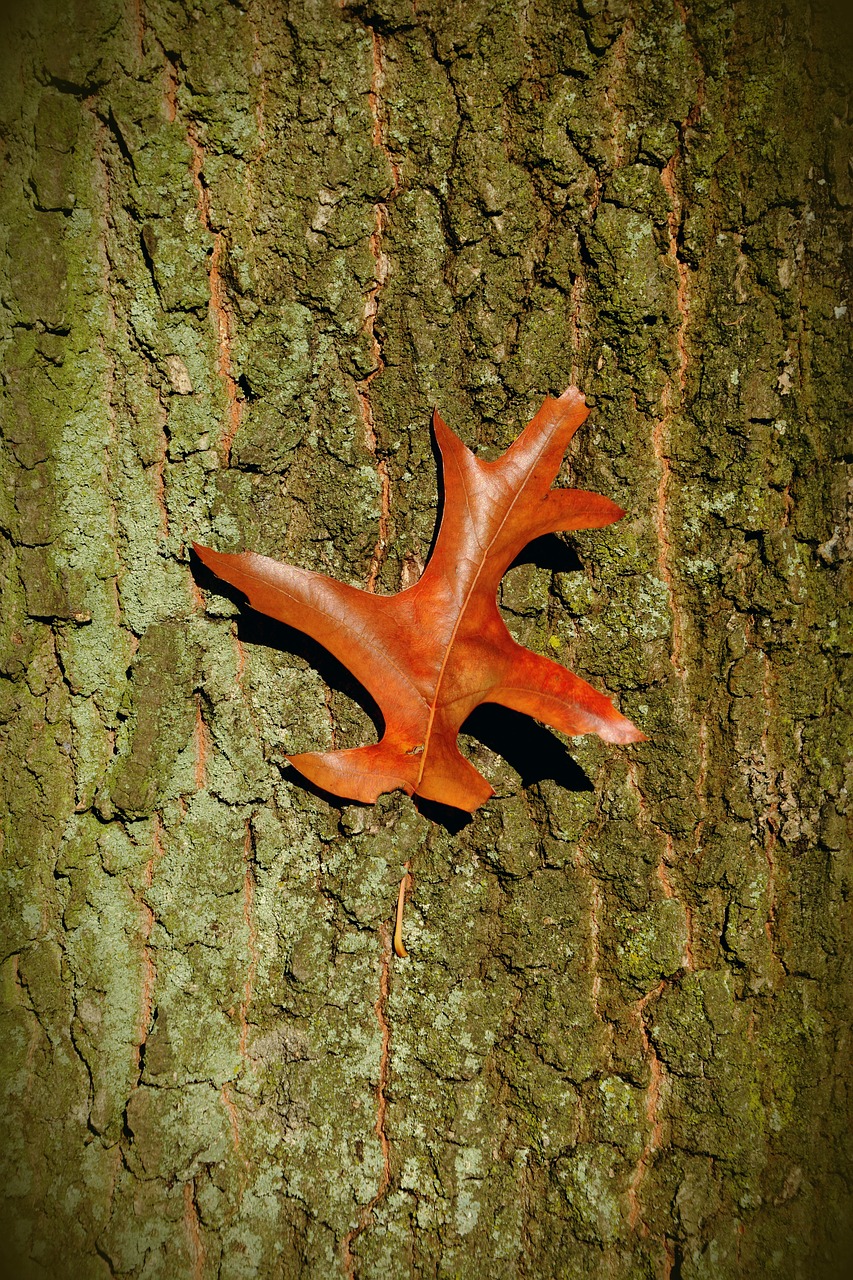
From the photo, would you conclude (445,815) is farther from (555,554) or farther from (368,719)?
(555,554)

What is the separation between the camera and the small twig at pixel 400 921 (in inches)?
57.3

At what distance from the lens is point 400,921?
4.80 feet

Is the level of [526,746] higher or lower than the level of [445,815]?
higher

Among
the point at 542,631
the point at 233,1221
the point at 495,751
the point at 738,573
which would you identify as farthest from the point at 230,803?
the point at 738,573

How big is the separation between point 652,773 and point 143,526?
3.81 feet

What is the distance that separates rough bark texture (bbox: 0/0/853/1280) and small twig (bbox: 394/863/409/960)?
32 mm

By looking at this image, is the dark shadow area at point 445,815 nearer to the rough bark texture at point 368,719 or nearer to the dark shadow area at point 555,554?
the rough bark texture at point 368,719

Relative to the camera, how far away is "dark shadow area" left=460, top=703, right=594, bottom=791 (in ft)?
4.84

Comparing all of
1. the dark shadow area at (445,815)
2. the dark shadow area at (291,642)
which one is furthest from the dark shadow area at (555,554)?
the dark shadow area at (445,815)

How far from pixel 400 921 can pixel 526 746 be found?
44 cm

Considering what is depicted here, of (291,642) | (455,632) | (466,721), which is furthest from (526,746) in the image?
(291,642)

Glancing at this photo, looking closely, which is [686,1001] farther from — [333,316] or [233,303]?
[233,303]

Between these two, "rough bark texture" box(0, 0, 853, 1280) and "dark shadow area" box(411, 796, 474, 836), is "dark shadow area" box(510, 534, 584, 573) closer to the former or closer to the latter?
"rough bark texture" box(0, 0, 853, 1280)

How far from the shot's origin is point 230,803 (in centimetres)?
147
